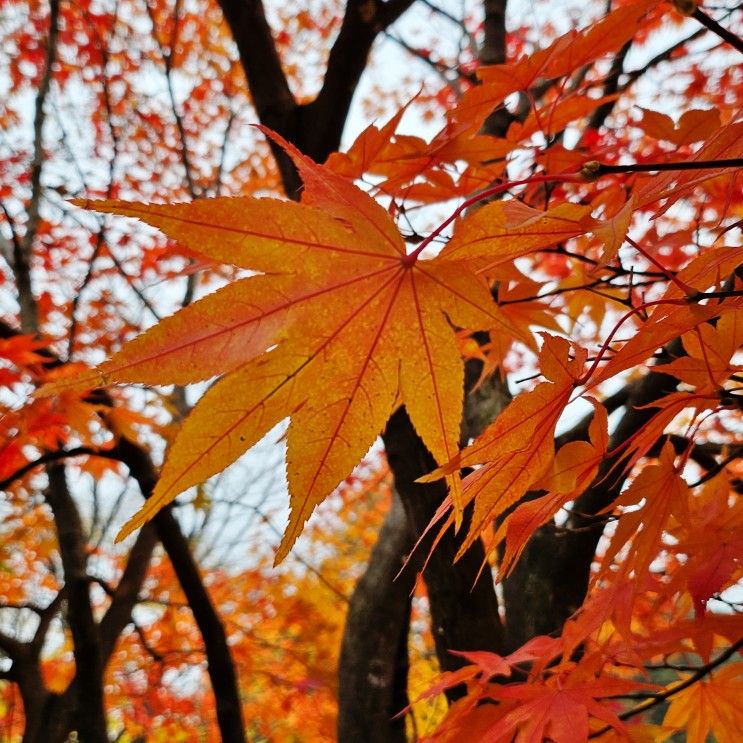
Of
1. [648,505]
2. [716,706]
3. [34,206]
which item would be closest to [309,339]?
[648,505]

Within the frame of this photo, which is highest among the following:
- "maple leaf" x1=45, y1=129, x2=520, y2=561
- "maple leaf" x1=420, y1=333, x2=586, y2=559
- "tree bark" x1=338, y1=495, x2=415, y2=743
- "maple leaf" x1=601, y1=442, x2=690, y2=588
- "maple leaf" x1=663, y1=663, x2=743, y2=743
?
"tree bark" x1=338, y1=495, x2=415, y2=743

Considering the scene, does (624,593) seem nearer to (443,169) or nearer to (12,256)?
(443,169)

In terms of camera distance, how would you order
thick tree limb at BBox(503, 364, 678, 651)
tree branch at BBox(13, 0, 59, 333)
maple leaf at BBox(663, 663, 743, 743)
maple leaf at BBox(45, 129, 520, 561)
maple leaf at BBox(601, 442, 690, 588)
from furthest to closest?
tree branch at BBox(13, 0, 59, 333), thick tree limb at BBox(503, 364, 678, 651), maple leaf at BBox(663, 663, 743, 743), maple leaf at BBox(601, 442, 690, 588), maple leaf at BBox(45, 129, 520, 561)

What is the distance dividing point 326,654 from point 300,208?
4665 mm

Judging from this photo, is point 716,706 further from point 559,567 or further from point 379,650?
point 379,650

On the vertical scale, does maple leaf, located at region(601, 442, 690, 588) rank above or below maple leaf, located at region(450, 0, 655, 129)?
below

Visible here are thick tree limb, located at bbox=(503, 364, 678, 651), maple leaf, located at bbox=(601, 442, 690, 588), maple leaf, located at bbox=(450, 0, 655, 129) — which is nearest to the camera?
maple leaf, located at bbox=(601, 442, 690, 588)

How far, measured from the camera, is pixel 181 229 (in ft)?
1.40

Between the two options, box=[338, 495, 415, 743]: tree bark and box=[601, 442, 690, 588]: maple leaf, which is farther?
box=[338, 495, 415, 743]: tree bark

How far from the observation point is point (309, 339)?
18.9 inches

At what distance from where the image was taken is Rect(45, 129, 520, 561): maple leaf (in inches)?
17.0

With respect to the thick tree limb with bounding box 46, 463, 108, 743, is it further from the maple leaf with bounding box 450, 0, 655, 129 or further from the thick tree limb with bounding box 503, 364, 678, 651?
the maple leaf with bounding box 450, 0, 655, 129

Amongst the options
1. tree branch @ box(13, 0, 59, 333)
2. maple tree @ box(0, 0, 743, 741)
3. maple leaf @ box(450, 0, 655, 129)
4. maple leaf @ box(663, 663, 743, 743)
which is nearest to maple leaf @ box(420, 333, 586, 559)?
maple tree @ box(0, 0, 743, 741)

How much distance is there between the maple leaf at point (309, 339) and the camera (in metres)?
0.43
